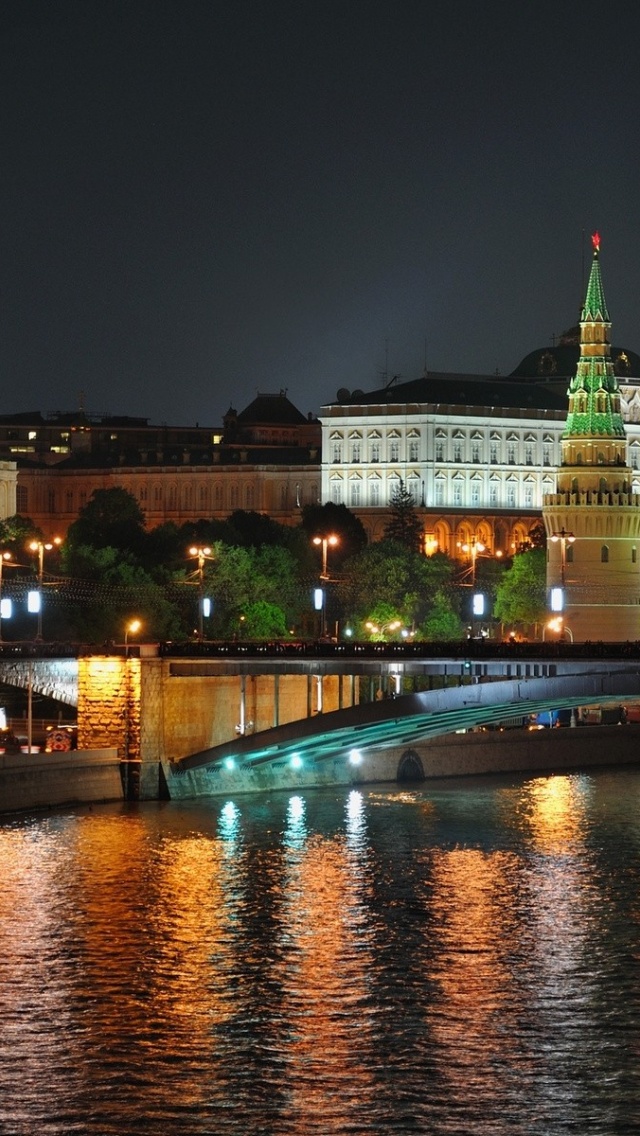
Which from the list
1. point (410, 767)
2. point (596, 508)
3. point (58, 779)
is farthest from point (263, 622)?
point (58, 779)

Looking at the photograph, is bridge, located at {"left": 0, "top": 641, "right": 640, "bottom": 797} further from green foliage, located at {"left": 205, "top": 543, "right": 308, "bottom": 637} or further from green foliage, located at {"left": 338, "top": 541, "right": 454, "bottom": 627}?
green foliage, located at {"left": 338, "top": 541, "right": 454, "bottom": 627}

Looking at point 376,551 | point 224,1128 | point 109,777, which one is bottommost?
point 224,1128

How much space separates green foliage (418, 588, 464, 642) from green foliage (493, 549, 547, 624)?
4.64 meters

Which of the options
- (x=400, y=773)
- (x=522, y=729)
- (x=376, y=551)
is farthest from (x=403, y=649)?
(x=376, y=551)

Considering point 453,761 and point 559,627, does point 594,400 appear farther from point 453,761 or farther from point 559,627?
point 453,761

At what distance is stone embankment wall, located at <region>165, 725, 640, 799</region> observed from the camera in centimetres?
8906

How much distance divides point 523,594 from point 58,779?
82623 millimetres

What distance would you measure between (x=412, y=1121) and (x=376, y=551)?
127m

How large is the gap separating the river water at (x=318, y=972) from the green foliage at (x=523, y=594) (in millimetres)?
76248

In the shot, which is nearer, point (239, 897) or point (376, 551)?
point (239, 897)

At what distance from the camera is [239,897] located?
6725 centimetres

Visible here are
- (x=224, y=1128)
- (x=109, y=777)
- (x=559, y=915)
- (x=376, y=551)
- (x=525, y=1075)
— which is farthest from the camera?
(x=376, y=551)

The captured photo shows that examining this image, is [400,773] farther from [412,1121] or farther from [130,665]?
[412,1121]

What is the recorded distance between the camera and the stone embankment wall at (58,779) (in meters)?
80.0
